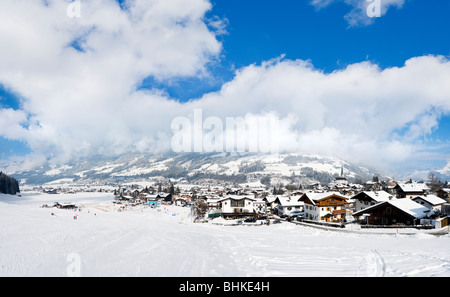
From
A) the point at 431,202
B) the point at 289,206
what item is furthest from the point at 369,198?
the point at 289,206

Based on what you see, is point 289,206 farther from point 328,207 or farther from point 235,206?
point 235,206

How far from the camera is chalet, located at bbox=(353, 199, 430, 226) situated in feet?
129

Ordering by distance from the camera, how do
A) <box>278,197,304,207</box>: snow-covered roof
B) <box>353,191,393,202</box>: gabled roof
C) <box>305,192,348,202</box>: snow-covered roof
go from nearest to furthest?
<box>353,191,393,202</box>: gabled roof < <box>305,192,348,202</box>: snow-covered roof < <box>278,197,304,207</box>: snow-covered roof

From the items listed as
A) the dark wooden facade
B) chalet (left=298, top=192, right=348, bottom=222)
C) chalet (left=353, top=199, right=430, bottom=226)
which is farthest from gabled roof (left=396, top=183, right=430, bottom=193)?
the dark wooden facade

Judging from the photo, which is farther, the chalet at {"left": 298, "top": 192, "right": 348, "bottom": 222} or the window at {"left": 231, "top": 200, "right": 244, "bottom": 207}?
the window at {"left": 231, "top": 200, "right": 244, "bottom": 207}

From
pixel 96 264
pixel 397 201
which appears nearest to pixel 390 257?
pixel 96 264

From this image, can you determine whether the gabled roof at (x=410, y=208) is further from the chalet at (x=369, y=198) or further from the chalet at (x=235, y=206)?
the chalet at (x=235, y=206)

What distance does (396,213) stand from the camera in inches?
1614

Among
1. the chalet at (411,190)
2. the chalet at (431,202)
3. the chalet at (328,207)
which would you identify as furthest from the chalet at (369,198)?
the chalet at (411,190)

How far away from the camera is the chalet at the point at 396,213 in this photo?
3919 centimetres

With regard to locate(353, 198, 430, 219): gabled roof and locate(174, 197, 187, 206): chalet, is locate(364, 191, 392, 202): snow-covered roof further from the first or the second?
locate(174, 197, 187, 206): chalet

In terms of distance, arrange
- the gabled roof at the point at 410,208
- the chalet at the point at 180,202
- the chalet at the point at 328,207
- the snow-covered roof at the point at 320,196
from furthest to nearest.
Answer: the chalet at the point at 180,202
the snow-covered roof at the point at 320,196
the chalet at the point at 328,207
the gabled roof at the point at 410,208
